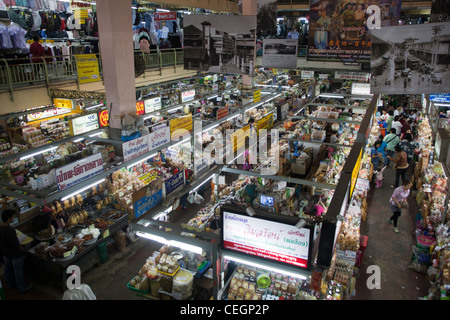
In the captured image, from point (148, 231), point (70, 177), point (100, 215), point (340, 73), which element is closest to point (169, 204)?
point (148, 231)

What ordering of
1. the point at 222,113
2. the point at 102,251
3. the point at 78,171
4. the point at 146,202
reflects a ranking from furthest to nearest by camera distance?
the point at 222,113 < the point at 102,251 < the point at 78,171 < the point at 146,202

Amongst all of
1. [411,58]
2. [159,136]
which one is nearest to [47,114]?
[159,136]

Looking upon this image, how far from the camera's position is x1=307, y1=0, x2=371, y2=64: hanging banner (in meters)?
8.68

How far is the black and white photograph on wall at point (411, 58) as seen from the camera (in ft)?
18.8

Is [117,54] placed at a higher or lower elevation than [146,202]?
higher

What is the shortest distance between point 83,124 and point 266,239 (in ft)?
24.5

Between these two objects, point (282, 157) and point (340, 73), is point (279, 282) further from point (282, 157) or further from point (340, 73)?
point (340, 73)

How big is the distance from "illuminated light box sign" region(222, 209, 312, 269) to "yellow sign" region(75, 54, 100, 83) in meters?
8.84

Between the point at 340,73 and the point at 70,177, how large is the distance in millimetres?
15844

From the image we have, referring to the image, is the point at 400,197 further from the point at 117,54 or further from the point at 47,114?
the point at 47,114

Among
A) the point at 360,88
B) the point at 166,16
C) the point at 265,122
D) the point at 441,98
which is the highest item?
the point at 166,16

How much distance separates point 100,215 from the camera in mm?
9070

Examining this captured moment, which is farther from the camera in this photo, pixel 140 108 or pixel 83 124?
pixel 140 108

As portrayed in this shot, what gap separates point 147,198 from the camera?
4871 mm
